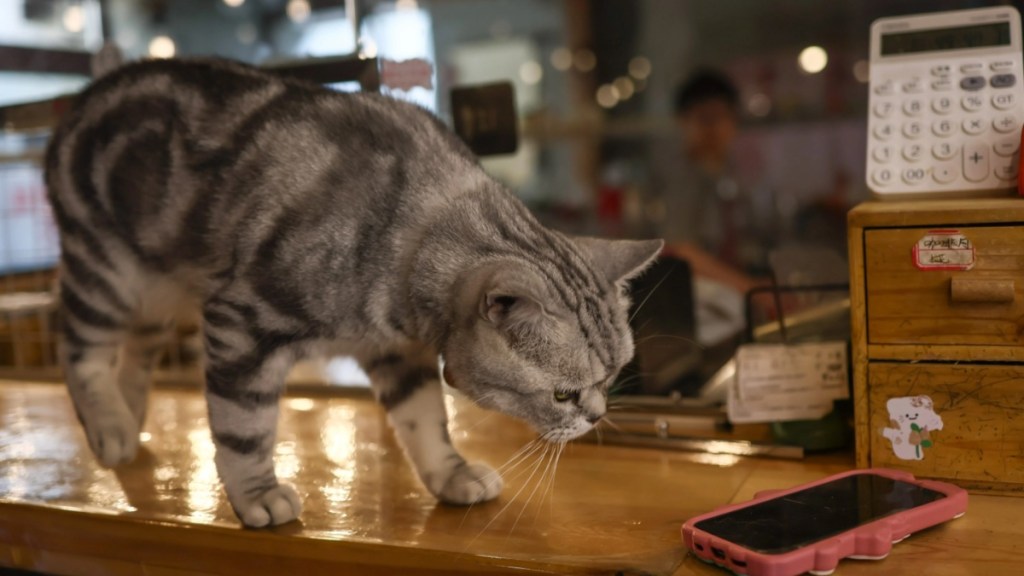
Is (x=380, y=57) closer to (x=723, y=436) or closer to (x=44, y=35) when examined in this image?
(x=723, y=436)

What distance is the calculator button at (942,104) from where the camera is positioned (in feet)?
3.57

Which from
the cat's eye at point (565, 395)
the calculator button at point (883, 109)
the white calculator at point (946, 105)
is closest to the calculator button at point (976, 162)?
the white calculator at point (946, 105)

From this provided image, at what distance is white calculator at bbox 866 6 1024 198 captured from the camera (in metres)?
1.06

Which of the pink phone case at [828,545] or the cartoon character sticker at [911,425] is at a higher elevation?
the cartoon character sticker at [911,425]

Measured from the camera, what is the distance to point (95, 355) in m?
1.30

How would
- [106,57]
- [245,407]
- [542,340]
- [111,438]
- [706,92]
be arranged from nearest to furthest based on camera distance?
[542,340] → [245,407] → [111,438] → [106,57] → [706,92]

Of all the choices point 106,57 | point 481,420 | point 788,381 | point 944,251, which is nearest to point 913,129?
point 944,251

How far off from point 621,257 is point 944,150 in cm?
42

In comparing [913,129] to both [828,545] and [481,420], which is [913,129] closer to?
[828,545]

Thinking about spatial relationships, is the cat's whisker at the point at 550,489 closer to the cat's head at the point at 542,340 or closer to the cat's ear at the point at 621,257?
the cat's head at the point at 542,340

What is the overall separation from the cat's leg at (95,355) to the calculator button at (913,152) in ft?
3.50

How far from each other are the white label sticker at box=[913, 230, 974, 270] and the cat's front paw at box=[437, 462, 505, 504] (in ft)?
1.81

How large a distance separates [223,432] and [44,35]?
143 centimetres

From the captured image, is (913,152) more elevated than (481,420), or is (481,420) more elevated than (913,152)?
(913,152)
